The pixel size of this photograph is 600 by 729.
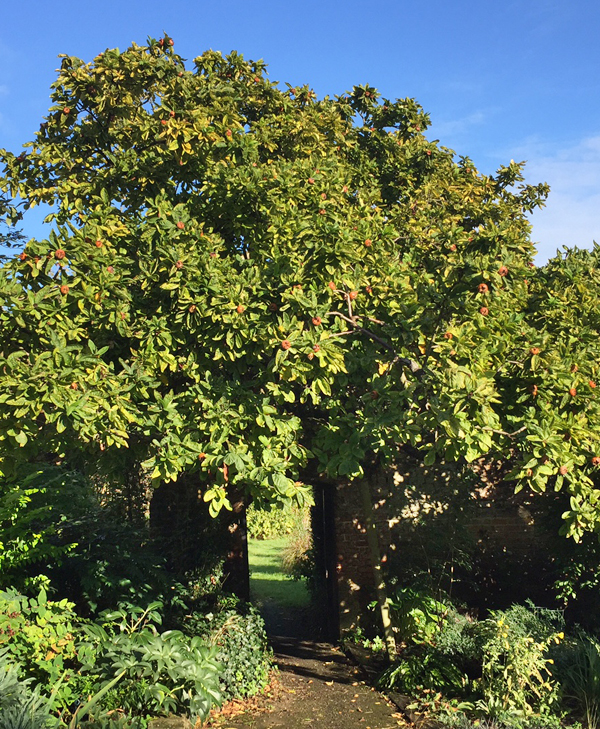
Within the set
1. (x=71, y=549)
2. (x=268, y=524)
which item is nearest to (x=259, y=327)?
(x=71, y=549)

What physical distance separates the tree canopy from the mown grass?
8.17 metres

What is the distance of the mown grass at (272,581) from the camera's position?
15.6 meters

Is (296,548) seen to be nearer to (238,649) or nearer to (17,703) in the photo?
(238,649)

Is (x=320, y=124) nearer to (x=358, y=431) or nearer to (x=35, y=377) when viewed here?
(x=358, y=431)

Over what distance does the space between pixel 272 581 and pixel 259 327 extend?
45.9 ft

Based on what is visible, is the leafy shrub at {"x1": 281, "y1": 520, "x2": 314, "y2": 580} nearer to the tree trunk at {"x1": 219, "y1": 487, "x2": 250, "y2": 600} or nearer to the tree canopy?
the tree trunk at {"x1": 219, "y1": 487, "x2": 250, "y2": 600}

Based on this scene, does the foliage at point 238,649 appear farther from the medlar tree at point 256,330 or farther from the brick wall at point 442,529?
the medlar tree at point 256,330

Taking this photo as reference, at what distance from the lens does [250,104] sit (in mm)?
8664

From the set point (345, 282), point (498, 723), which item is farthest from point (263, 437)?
point (498, 723)

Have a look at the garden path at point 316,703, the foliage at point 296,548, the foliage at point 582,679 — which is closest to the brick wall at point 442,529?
the garden path at point 316,703

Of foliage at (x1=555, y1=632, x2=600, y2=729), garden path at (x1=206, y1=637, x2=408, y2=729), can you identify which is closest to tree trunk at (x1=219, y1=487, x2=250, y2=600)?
garden path at (x1=206, y1=637, x2=408, y2=729)

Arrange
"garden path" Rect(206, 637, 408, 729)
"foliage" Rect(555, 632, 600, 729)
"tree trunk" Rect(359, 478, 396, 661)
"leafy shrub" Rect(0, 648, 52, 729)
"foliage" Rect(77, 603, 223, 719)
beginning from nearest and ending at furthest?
1. "leafy shrub" Rect(0, 648, 52, 729)
2. "foliage" Rect(77, 603, 223, 719)
3. "foliage" Rect(555, 632, 600, 729)
4. "garden path" Rect(206, 637, 408, 729)
5. "tree trunk" Rect(359, 478, 396, 661)

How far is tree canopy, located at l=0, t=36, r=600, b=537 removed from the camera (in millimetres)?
5117

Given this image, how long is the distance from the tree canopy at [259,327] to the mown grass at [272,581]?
8.17 meters
